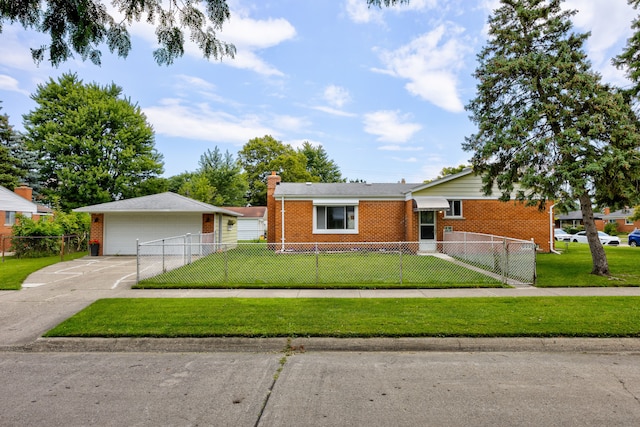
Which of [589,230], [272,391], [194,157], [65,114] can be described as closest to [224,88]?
[272,391]

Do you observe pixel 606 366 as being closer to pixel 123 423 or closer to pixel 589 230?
pixel 123 423

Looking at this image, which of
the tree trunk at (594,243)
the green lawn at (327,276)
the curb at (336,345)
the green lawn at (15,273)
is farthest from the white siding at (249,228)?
the curb at (336,345)

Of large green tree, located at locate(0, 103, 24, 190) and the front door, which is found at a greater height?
large green tree, located at locate(0, 103, 24, 190)

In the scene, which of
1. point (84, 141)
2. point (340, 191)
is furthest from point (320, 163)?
point (340, 191)

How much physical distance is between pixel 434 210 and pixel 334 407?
49.3 feet

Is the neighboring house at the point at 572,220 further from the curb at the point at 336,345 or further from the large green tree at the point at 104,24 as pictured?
the large green tree at the point at 104,24

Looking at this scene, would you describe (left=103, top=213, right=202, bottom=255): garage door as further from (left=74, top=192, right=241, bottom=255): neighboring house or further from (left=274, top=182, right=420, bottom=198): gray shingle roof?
(left=274, top=182, right=420, bottom=198): gray shingle roof

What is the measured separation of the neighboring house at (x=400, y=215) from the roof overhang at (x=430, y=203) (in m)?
0.05

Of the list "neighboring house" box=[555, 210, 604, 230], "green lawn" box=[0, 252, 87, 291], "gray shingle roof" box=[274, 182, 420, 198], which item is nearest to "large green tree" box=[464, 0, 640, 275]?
"gray shingle roof" box=[274, 182, 420, 198]

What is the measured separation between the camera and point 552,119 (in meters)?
11.1

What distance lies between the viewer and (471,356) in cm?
486

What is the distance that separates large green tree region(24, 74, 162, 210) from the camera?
29703 millimetres

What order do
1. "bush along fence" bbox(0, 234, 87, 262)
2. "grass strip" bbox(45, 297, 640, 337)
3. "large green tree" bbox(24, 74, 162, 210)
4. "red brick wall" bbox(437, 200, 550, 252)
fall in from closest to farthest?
1. "grass strip" bbox(45, 297, 640, 337)
2. "bush along fence" bbox(0, 234, 87, 262)
3. "red brick wall" bbox(437, 200, 550, 252)
4. "large green tree" bbox(24, 74, 162, 210)

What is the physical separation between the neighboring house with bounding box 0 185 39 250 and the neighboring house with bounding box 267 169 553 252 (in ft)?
60.1
